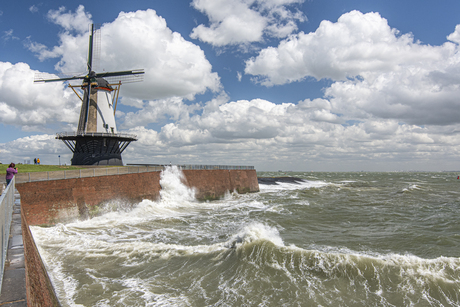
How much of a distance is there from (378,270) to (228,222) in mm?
9546

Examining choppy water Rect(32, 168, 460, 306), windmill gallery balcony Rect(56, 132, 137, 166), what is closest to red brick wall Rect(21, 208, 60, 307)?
choppy water Rect(32, 168, 460, 306)

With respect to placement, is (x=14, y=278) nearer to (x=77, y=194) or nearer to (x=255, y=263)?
(x=255, y=263)

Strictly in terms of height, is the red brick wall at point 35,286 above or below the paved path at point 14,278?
below

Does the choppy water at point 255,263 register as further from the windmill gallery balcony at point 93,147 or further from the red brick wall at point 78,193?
the windmill gallery balcony at point 93,147

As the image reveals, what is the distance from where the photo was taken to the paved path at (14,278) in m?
3.09

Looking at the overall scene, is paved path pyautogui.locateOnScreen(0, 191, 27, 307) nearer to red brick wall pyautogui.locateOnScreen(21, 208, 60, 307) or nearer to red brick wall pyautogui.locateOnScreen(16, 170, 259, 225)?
red brick wall pyautogui.locateOnScreen(21, 208, 60, 307)

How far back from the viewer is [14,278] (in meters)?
3.66

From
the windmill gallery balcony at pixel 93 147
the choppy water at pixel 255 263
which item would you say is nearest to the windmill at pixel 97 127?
the windmill gallery balcony at pixel 93 147

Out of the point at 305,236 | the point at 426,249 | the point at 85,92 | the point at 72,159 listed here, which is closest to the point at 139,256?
→ the point at 305,236

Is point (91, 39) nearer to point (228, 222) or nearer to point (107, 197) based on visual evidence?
point (107, 197)

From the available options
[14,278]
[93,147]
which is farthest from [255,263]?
[93,147]

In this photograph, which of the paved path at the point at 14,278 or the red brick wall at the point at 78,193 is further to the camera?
the red brick wall at the point at 78,193

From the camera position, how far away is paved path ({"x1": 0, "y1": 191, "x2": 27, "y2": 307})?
309 centimetres

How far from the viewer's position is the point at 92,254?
10102 millimetres
